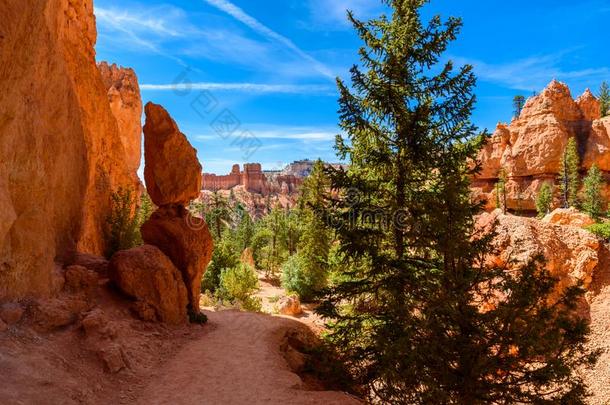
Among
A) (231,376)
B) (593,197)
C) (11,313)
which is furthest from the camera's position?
(593,197)

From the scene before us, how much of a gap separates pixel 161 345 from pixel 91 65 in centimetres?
1524

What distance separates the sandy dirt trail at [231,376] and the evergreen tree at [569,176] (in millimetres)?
52972

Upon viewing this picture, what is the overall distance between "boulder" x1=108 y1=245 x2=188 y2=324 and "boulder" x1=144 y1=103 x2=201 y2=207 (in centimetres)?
267

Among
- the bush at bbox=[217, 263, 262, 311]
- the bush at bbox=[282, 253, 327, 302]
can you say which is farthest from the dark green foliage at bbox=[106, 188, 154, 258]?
the bush at bbox=[282, 253, 327, 302]

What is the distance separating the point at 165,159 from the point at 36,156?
227 inches

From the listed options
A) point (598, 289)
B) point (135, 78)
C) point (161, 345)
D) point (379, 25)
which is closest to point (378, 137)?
point (379, 25)

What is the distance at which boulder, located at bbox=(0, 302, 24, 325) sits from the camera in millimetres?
7786

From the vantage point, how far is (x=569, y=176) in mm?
50875

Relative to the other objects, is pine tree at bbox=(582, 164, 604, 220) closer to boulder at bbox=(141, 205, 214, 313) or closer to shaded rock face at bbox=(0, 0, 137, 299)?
boulder at bbox=(141, 205, 214, 313)

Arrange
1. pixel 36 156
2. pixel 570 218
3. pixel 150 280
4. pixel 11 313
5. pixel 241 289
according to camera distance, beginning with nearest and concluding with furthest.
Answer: pixel 11 313 → pixel 36 156 → pixel 150 280 → pixel 241 289 → pixel 570 218

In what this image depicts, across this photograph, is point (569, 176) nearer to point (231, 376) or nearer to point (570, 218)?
point (570, 218)

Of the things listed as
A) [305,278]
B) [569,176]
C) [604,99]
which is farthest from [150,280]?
[604,99]

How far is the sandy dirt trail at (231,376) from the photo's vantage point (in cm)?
826

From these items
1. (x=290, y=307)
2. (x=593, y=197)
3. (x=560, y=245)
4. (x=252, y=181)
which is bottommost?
(x=290, y=307)
